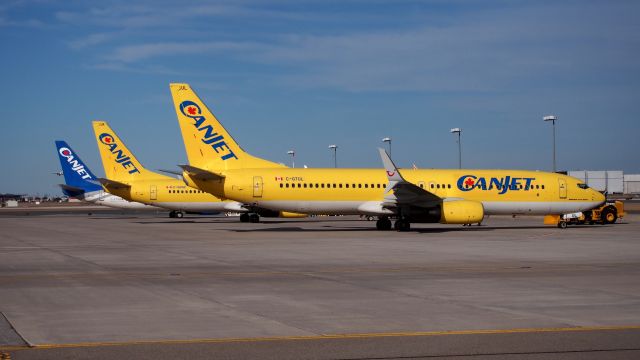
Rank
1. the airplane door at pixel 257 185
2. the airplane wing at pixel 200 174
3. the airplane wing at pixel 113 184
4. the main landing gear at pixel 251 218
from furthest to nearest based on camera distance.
→ the airplane wing at pixel 113 184 < the main landing gear at pixel 251 218 < the airplane door at pixel 257 185 < the airplane wing at pixel 200 174

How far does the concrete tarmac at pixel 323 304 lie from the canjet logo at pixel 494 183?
18.2 meters

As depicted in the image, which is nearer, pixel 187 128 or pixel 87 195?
pixel 187 128

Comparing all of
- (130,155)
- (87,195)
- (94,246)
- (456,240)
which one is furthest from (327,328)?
(87,195)

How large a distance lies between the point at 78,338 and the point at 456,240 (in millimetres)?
25075

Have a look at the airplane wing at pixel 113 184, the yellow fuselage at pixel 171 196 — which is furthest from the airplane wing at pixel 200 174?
the airplane wing at pixel 113 184

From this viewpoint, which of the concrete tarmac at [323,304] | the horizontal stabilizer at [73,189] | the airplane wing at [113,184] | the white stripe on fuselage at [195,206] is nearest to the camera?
the concrete tarmac at [323,304]

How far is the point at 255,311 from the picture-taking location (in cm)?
1298

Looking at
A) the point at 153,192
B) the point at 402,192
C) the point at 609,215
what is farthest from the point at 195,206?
the point at 609,215

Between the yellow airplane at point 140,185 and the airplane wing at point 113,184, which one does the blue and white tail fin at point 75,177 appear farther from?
the airplane wing at point 113,184

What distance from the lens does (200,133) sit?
43531 millimetres

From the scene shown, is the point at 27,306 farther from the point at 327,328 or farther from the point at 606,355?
the point at 606,355

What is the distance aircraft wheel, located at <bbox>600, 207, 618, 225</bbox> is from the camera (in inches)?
2072

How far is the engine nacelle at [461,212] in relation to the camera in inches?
1586

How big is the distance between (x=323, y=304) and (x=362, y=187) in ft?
99.5
